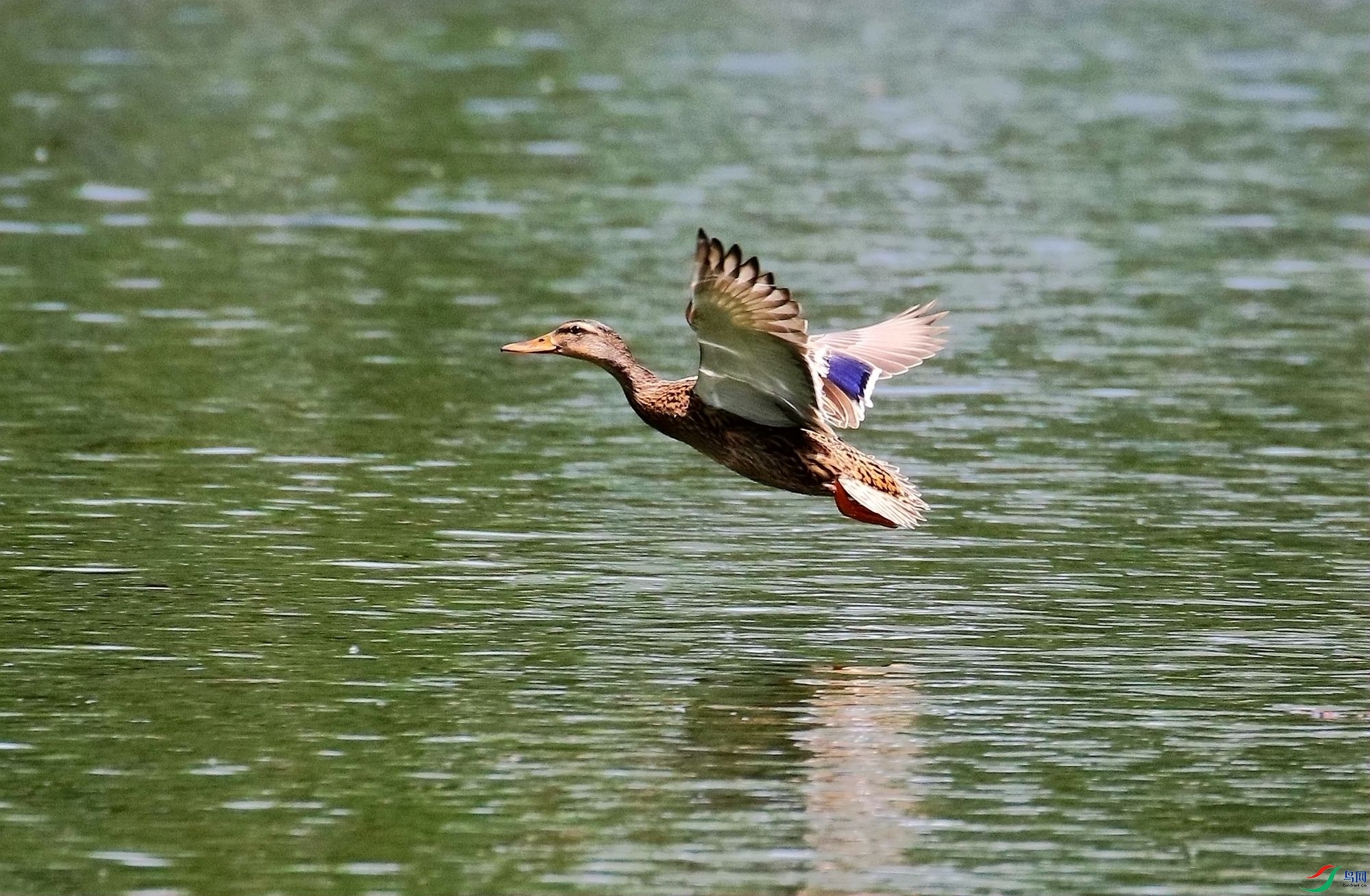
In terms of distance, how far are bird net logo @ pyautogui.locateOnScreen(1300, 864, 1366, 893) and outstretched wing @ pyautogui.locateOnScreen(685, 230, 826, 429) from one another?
10.1 ft

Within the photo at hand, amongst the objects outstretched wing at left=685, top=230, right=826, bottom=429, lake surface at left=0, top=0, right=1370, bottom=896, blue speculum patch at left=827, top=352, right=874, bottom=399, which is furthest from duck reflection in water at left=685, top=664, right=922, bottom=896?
blue speculum patch at left=827, top=352, right=874, bottom=399

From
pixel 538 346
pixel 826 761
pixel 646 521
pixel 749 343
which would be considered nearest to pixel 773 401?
pixel 749 343

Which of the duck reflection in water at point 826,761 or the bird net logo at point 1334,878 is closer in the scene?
the bird net logo at point 1334,878

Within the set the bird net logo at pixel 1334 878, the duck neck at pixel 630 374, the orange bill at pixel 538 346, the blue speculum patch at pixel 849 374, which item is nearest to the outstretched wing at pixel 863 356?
the blue speculum patch at pixel 849 374

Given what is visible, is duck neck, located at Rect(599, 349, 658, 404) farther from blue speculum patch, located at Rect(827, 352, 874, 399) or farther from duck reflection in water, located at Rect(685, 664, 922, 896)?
duck reflection in water, located at Rect(685, 664, 922, 896)

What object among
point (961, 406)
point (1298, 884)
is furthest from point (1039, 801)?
point (961, 406)

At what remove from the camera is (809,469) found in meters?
11.8

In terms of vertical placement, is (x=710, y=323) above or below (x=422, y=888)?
above

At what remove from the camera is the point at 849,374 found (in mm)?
12391

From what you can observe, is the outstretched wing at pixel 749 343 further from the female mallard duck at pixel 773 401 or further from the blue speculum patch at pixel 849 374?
the blue speculum patch at pixel 849 374

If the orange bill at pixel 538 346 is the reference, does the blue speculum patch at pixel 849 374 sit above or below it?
below

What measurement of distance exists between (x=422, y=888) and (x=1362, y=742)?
3469 millimetres

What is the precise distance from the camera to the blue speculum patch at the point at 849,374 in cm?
1230

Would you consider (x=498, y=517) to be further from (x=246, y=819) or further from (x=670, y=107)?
(x=670, y=107)
